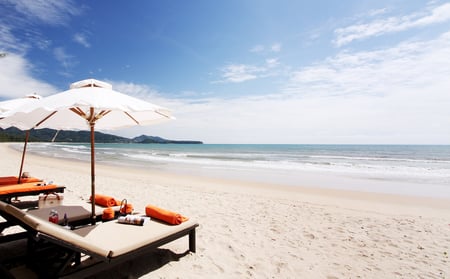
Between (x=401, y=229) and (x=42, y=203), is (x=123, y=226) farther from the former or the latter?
(x=401, y=229)

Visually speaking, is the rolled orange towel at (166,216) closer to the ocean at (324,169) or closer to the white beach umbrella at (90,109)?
the white beach umbrella at (90,109)

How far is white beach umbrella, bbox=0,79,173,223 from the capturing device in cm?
285

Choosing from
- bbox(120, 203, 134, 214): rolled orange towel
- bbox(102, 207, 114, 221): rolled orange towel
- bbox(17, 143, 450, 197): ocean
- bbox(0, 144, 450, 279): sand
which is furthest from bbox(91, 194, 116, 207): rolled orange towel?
bbox(17, 143, 450, 197): ocean

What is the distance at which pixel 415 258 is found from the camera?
3.96 metres

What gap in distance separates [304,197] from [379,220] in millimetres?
2843

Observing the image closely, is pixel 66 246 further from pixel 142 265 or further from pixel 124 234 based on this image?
pixel 142 265

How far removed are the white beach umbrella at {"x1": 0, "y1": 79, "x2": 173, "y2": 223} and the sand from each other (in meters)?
1.69

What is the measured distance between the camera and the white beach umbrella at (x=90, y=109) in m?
2.85

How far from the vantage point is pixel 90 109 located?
11.9 feet

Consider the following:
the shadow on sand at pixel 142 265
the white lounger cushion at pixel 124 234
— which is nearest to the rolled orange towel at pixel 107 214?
the white lounger cushion at pixel 124 234

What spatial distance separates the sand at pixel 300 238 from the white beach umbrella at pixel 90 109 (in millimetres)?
1687

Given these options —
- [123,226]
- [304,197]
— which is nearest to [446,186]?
[304,197]

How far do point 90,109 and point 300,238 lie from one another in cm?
443

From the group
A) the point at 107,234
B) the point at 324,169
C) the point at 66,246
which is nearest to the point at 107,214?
the point at 107,234
